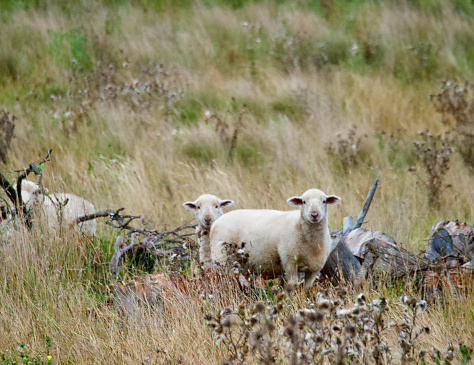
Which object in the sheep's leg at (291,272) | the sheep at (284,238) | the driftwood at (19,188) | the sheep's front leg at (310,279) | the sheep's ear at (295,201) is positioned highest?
the driftwood at (19,188)

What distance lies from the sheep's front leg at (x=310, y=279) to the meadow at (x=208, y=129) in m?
0.21

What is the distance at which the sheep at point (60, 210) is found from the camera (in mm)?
4723

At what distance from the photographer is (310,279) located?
4.33m

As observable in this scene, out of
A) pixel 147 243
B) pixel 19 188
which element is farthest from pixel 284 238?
pixel 19 188

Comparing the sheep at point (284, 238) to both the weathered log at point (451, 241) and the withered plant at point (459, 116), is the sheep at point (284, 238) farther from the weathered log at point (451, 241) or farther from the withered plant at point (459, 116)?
the withered plant at point (459, 116)

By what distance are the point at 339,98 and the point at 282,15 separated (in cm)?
483

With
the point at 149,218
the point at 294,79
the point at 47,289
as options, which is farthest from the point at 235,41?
the point at 47,289

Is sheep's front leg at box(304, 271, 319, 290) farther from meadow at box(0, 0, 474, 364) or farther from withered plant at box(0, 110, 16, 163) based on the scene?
withered plant at box(0, 110, 16, 163)

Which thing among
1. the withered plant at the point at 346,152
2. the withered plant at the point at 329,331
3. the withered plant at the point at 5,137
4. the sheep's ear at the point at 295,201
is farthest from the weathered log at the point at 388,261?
the withered plant at the point at 5,137

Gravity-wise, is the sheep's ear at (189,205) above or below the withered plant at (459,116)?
above

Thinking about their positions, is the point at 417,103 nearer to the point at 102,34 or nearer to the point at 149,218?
the point at 149,218

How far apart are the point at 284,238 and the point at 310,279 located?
379 mm

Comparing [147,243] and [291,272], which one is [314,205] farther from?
[147,243]

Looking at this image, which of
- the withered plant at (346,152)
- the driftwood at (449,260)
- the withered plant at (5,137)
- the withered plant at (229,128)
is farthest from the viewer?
the withered plant at (229,128)
